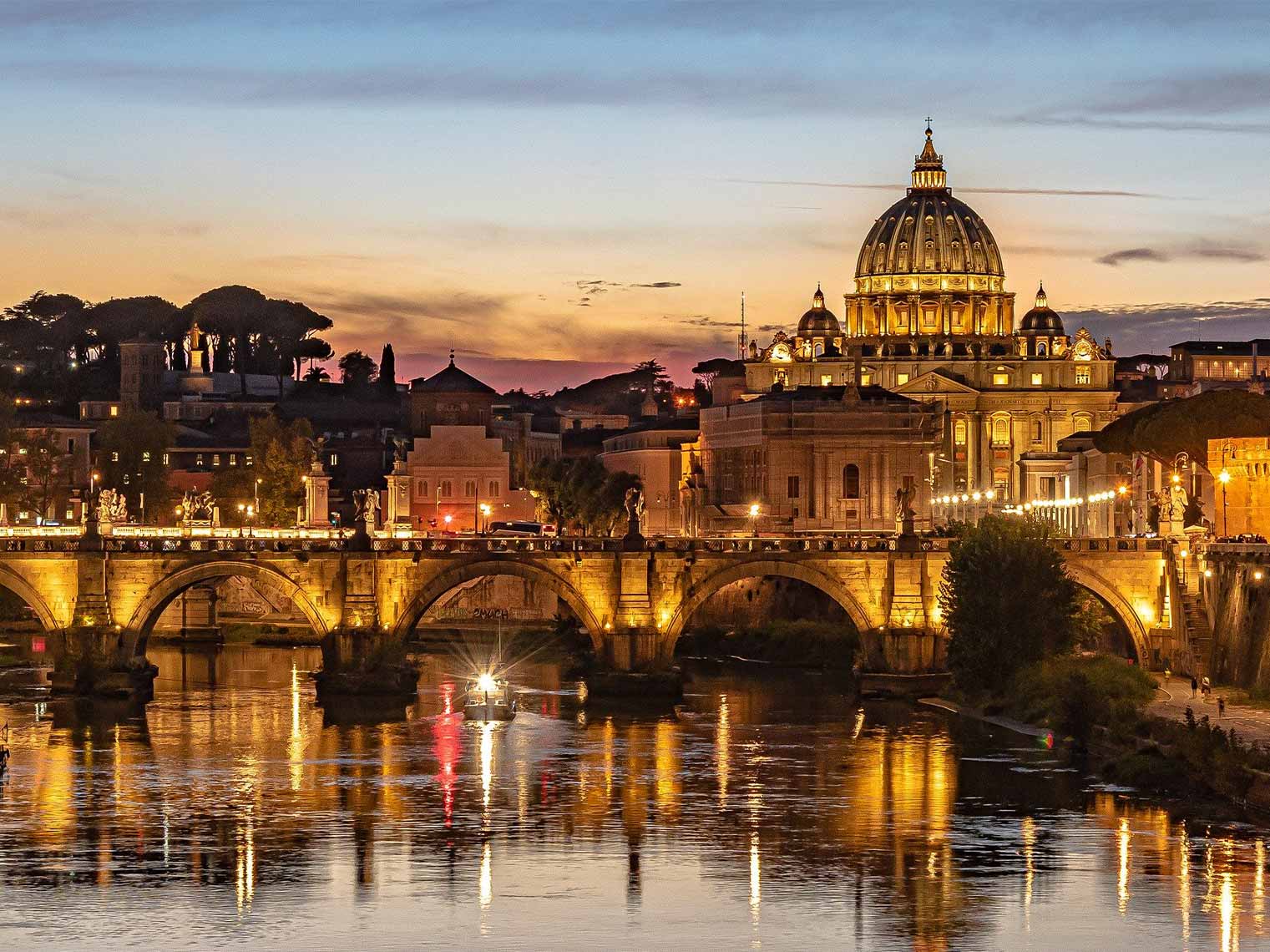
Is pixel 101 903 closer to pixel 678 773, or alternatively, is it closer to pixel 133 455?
pixel 678 773

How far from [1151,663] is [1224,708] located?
12387mm

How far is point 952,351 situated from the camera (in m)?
178

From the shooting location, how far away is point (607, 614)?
83688mm

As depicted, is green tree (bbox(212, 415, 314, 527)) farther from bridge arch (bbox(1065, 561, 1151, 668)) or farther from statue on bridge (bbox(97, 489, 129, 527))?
bridge arch (bbox(1065, 561, 1151, 668))

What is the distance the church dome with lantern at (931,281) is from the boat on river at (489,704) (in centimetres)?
10513

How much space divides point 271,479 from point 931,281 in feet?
215

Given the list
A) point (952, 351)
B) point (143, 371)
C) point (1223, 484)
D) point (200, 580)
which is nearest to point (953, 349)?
point (952, 351)

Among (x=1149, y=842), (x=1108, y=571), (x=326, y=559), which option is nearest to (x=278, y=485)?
(x=326, y=559)

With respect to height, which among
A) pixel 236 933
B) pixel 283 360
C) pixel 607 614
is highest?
pixel 283 360

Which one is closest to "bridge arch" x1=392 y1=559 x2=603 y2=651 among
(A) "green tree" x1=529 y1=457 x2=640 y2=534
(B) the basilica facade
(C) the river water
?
(C) the river water

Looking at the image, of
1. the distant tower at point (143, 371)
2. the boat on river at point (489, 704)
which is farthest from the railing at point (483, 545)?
the distant tower at point (143, 371)

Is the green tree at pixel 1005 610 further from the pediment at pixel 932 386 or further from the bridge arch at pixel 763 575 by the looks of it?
the pediment at pixel 932 386

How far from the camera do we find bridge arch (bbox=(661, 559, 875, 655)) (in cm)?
8375

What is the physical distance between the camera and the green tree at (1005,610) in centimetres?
7769
